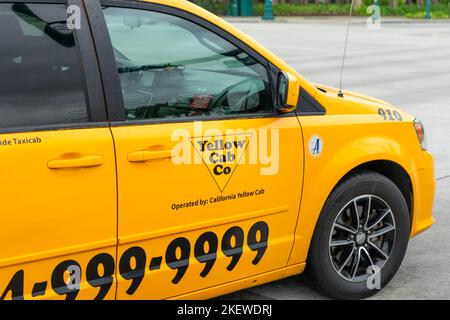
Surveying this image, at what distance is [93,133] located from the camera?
3.03m

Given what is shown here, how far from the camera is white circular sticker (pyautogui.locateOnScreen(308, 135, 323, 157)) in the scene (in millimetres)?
3717

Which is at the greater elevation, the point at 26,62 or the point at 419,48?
the point at 26,62

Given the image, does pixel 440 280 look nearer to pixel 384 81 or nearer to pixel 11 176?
pixel 11 176

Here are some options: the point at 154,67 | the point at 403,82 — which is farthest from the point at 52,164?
the point at 403,82

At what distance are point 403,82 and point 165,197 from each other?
11342mm

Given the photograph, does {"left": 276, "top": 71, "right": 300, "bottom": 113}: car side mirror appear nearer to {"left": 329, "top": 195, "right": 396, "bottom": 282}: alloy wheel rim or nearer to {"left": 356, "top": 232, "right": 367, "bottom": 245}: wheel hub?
{"left": 329, "top": 195, "right": 396, "bottom": 282}: alloy wheel rim

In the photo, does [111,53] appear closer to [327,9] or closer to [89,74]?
[89,74]

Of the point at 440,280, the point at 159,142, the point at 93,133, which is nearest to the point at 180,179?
the point at 159,142

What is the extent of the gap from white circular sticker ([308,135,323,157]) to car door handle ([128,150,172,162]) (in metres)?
0.86

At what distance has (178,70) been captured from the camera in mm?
3484

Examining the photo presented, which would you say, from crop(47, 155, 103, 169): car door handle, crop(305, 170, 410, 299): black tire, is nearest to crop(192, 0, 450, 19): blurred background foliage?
crop(305, 170, 410, 299): black tire

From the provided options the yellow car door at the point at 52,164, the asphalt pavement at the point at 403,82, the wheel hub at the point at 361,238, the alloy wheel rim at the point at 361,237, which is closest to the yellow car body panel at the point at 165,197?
the yellow car door at the point at 52,164

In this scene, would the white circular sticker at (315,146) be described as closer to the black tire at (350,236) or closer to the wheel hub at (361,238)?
the black tire at (350,236)
